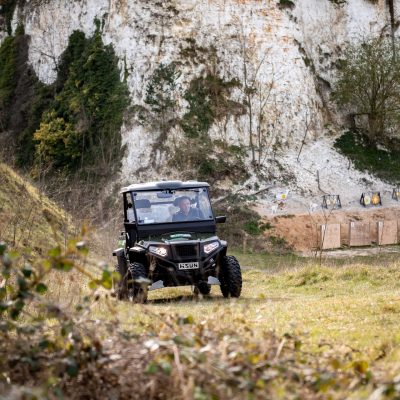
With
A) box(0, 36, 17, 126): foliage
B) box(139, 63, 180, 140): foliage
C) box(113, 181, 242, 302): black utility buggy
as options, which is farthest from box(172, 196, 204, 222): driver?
box(0, 36, 17, 126): foliage

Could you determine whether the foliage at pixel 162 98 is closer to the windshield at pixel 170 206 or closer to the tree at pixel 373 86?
the tree at pixel 373 86

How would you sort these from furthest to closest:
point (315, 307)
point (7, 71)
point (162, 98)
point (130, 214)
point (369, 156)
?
point (7, 71) → point (369, 156) → point (162, 98) → point (130, 214) → point (315, 307)

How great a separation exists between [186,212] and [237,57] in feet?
97.4

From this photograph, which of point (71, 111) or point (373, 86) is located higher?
point (373, 86)

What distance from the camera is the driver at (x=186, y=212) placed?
1692cm

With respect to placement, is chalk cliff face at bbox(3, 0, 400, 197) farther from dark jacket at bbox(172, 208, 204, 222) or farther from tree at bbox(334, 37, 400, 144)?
dark jacket at bbox(172, 208, 204, 222)

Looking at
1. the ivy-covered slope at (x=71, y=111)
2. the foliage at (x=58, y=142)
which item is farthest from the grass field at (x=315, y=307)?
the foliage at (x=58, y=142)

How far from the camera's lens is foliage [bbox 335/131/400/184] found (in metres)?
45.3

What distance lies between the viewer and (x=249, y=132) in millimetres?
44562

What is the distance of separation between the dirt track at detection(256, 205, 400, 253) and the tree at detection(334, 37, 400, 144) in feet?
22.4

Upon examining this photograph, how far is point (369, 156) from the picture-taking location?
46.3 metres

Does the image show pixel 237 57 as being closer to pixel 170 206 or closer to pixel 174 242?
pixel 170 206

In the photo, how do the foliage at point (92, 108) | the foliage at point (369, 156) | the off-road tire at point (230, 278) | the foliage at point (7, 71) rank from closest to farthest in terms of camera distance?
1. the off-road tire at point (230, 278)
2. the foliage at point (92, 108)
3. the foliage at point (369, 156)
4. the foliage at point (7, 71)

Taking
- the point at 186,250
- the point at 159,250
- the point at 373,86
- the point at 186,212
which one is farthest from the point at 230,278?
the point at 373,86
